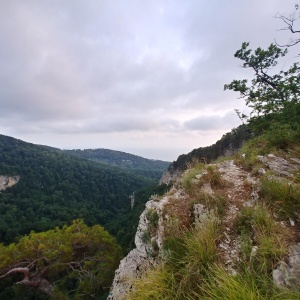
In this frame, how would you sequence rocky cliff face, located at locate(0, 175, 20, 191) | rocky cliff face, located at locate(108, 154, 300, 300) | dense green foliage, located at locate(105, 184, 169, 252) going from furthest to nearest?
1. rocky cliff face, located at locate(0, 175, 20, 191)
2. dense green foliage, located at locate(105, 184, 169, 252)
3. rocky cliff face, located at locate(108, 154, 300, 300)

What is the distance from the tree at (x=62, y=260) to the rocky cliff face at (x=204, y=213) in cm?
799

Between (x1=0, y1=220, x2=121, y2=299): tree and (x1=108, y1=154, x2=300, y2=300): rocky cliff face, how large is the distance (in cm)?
799

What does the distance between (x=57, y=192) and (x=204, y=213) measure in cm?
8681

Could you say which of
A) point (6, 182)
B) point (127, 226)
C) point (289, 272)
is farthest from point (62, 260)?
point (6, 182)

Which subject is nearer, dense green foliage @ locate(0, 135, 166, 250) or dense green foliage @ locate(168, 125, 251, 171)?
dense green foliage @ locate(168, 125, 251, 171)

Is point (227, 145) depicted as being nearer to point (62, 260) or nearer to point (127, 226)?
point (127, 226)

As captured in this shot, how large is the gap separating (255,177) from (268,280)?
2.91 meters

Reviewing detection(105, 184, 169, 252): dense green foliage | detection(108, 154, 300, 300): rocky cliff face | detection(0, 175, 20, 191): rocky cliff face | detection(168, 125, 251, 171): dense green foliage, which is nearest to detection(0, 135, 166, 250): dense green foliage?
detection(105, 184, 169, 252): dense green foliage

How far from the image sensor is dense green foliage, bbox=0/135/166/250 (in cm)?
5631

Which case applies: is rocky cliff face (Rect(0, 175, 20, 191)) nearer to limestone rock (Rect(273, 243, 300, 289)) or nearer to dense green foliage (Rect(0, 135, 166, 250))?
dense green foliage (Rect(0, 135, 166, 250))

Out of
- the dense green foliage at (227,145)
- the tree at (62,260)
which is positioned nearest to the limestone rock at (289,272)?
the tree at (62,260)

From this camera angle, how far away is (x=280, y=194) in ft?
11.2

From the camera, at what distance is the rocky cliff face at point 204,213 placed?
3088 mm

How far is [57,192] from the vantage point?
81.9 m
